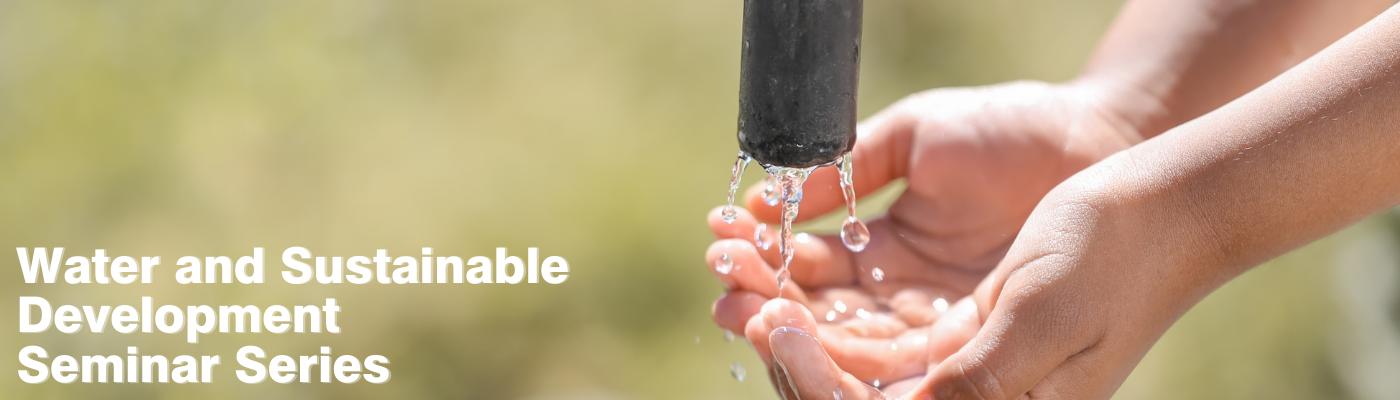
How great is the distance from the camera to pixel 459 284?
1.66m

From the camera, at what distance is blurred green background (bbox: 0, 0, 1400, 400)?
1619mm

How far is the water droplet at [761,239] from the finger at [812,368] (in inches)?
8.6

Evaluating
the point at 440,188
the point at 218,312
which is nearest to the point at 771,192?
the point at 440,188

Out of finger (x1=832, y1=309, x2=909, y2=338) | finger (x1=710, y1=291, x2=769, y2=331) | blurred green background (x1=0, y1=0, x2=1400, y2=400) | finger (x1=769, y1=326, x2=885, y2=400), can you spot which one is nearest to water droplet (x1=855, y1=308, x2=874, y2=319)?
finger (x1=832, y1=309, x2=909, y2=338)

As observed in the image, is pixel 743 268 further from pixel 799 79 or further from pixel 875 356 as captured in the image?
pixel 799 79

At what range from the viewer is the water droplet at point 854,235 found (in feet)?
3.29

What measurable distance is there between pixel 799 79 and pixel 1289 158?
1.36ft

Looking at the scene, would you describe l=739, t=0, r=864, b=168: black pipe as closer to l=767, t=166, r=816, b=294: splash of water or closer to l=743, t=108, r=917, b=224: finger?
l=767, t=166, r=816, b=294: splash of water

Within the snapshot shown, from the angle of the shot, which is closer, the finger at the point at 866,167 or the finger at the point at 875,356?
the finger at the point at 875,356

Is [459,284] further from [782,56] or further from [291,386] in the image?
[782,56]

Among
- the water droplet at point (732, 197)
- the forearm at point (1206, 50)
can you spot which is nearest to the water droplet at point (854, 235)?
the water droplet at point (732, 197)

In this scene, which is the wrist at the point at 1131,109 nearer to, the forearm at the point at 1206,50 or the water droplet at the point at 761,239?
the forearm at the point at 1206,50

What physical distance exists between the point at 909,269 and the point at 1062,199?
260 mm

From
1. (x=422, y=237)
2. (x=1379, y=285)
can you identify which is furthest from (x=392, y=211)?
(x=1379, y=285)
